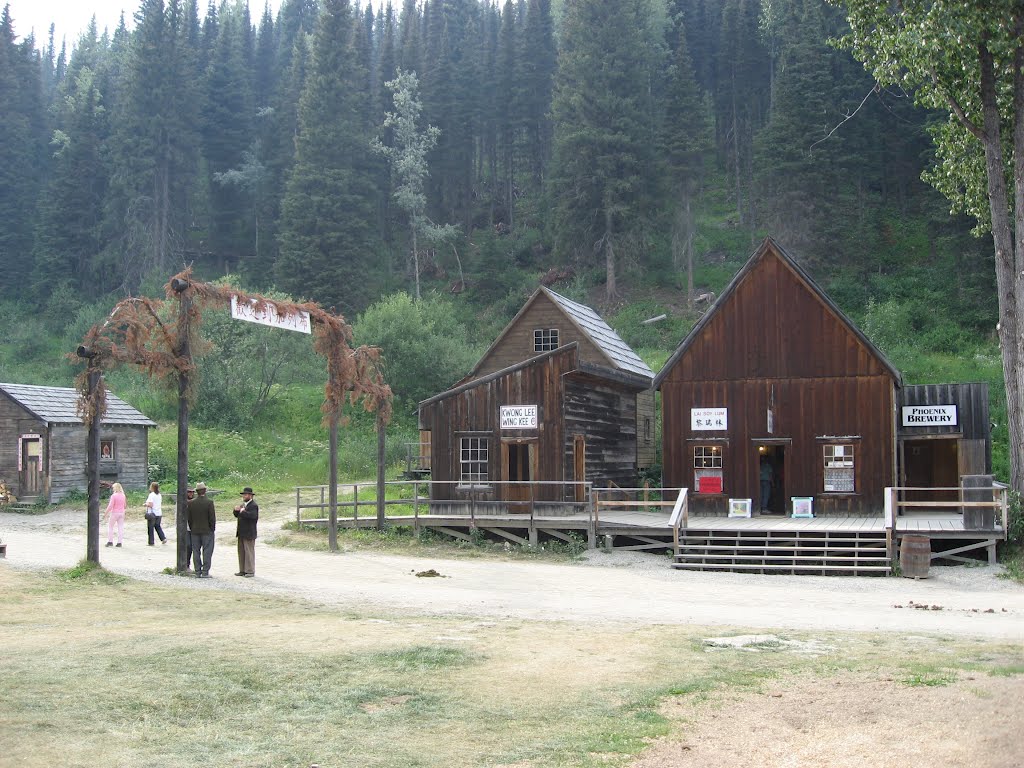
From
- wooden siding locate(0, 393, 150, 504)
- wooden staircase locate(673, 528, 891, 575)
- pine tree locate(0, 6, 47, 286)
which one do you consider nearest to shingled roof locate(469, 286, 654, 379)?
wooden staircase locate(673, 528, 891, 575)

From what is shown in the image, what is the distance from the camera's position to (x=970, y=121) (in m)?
23.4

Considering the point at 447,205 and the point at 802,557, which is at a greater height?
the point at 447,205

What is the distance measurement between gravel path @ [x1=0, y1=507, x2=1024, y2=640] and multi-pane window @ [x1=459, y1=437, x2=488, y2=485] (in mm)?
4369

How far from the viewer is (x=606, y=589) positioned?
725 inches

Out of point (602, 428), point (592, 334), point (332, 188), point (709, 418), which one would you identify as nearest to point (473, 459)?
point (602, 428)

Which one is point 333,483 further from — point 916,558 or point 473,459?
point 916,558

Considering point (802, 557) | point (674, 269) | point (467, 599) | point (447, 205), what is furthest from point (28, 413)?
point (447, 205)

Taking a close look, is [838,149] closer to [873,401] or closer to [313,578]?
[873,401]

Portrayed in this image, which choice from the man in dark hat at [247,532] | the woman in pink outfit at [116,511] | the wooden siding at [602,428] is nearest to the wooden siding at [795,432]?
the wooden siding at [602,428]

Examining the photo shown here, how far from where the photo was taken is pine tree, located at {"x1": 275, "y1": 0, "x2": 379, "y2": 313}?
6041 cm

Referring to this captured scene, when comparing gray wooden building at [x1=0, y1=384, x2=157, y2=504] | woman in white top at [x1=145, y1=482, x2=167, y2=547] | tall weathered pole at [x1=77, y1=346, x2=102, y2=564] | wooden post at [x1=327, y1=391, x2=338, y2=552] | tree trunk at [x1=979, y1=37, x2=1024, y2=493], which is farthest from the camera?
gray wooden building at [x1=0, y1=384, x2=157, y2=504]

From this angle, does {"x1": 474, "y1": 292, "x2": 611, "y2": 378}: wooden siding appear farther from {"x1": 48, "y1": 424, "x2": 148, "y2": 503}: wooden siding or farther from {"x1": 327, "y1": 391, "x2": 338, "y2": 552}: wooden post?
{"x1": 48, "y1": 424, "x2": 148, "y2": 503}: wooden siding

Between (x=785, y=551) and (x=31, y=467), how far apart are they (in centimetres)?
2505

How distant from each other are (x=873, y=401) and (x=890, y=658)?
52.6 ft
